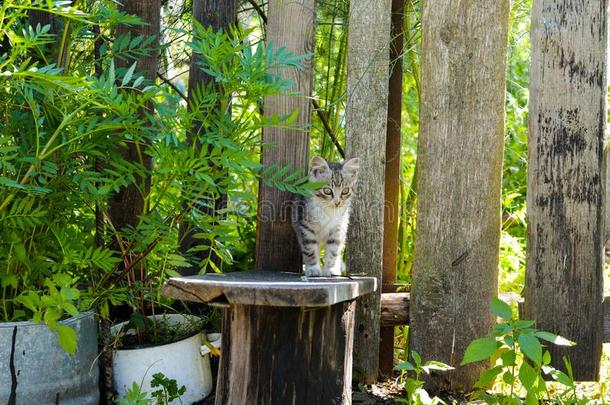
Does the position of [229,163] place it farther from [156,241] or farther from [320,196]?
[320,196]

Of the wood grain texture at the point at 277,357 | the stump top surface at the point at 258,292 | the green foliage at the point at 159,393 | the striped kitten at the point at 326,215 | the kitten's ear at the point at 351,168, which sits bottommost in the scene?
the green foliage at the point at 159,393

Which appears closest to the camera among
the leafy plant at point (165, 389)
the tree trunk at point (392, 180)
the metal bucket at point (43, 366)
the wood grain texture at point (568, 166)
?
the metal bucket at point (43, 366)

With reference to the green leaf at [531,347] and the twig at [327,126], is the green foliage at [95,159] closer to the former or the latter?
the twig at [327,126]

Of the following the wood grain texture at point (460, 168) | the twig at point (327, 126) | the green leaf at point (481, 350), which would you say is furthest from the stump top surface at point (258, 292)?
the twig at point (327, 126)

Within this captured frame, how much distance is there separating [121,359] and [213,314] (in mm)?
544

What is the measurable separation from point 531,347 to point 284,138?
1593 mm

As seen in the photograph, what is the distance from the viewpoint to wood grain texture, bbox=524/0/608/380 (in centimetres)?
341

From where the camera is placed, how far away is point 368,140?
3.71 m

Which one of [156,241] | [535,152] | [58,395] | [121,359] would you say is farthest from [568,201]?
[58,395]

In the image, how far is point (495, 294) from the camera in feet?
11.9

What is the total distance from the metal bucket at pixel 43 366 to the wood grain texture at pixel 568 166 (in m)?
2.08

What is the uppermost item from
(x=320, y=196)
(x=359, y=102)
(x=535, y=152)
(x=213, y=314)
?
(x=359, y=102)

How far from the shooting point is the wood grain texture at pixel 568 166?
3414 mm

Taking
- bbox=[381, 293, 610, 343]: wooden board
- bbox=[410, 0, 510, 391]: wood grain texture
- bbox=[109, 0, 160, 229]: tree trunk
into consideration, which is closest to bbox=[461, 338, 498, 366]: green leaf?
bbox=[410, 0, 510, 391]: wood grain texture
